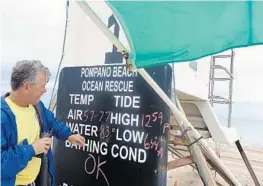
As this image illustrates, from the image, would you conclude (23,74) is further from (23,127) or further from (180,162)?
(180,162)

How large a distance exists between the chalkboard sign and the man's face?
26.6 inches

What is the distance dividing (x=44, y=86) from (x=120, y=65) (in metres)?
0.72

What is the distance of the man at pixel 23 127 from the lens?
5.67 ft

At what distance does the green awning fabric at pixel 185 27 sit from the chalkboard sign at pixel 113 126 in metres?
0.73

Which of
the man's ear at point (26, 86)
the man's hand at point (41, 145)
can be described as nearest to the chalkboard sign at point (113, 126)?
the man's hand at point (41, 145)

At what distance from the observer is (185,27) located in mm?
1505

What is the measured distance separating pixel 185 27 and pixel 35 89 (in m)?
0.89

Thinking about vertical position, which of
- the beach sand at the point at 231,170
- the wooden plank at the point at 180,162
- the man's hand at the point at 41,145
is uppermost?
the man's hand at the point at 41,145

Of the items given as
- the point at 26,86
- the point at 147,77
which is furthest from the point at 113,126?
the point at 26,86

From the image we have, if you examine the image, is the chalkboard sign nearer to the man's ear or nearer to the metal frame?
the metal frame

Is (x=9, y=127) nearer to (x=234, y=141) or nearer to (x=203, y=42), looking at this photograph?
(x=203, y=42)

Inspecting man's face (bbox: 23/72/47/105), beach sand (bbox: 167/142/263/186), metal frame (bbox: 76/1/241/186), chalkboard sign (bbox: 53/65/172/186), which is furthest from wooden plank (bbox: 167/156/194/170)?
man's face (bbox: 23/72/47/105)

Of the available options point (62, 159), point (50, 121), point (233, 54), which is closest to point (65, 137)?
point (50, 121)

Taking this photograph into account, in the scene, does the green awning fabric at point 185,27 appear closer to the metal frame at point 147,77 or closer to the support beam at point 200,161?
the metal frame at point 147,77
